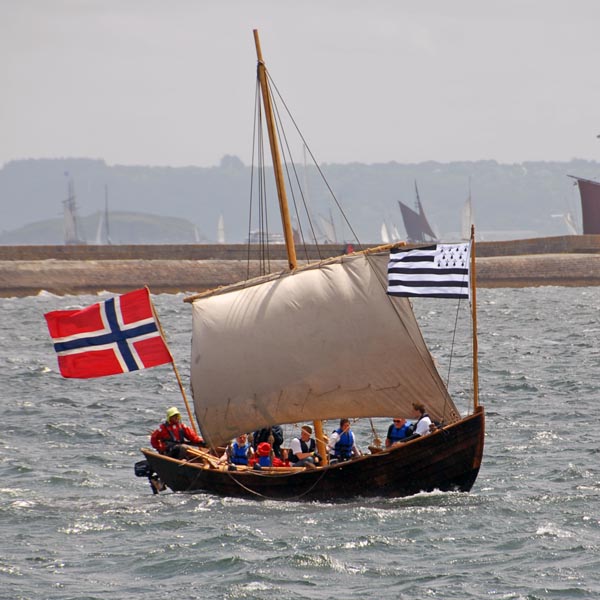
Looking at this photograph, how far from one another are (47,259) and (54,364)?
149 ft

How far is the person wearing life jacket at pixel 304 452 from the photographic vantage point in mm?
22578

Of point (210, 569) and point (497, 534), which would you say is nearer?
point (210, 569)

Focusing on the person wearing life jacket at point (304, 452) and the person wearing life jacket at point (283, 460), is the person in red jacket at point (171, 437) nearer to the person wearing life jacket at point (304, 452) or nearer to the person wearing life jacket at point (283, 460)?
the person wearing life jacket at point (283, 460)

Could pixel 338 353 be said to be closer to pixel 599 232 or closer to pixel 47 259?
pixel 47 259

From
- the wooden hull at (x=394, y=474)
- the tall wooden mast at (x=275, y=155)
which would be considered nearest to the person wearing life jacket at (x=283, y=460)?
the wooden hull at (x=394, y=474)

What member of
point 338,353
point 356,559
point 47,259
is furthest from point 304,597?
point 47,259

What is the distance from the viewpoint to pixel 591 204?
10356 cm

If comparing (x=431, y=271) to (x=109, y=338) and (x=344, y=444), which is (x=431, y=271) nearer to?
(x=344, y=444)

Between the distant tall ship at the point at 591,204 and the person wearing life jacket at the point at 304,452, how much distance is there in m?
82.2

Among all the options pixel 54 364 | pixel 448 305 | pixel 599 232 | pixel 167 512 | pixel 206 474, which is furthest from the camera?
pixel 599 232

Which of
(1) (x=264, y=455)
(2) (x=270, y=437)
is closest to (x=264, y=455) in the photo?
(1) (x=264, y=455)

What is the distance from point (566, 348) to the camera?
44375 millimetres

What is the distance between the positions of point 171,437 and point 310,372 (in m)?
2.78

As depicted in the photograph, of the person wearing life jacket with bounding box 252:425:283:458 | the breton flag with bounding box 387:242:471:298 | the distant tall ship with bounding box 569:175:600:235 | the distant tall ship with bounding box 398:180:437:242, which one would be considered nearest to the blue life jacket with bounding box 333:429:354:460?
the person wearing life jacket with bounding box 252:425:283:458
